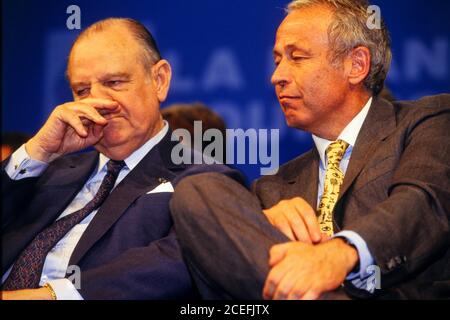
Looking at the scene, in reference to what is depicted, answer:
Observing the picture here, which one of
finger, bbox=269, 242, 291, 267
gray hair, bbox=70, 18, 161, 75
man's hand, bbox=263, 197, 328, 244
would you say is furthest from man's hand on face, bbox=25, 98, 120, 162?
finger, bbox=269, 242, 291, 267

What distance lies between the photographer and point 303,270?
1.49 meters

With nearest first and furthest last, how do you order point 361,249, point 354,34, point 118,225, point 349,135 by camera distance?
1. point 361,249
2. point 118,225
3. point 349,135
4. point 354,34

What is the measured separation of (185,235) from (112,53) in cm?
102

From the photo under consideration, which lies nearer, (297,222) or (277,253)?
(277,253)

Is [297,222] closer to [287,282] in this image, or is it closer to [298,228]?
[298,228]

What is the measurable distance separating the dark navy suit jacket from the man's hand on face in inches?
3.8

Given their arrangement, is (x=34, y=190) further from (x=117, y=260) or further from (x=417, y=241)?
(x=417, y=241)

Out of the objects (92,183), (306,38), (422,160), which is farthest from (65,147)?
(422,160)

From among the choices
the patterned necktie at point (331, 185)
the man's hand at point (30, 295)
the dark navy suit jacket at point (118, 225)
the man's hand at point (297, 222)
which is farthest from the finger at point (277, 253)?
the man's hand at point (30, 295)

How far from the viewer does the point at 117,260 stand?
1.99 metres

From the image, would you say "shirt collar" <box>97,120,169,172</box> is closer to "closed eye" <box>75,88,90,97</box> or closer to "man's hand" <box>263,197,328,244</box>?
"closed eye" <box>75,88,90,97</box>

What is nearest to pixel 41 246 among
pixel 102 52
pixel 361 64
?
pixel 102 52

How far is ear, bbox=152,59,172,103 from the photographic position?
255cm

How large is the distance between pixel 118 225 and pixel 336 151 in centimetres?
72
